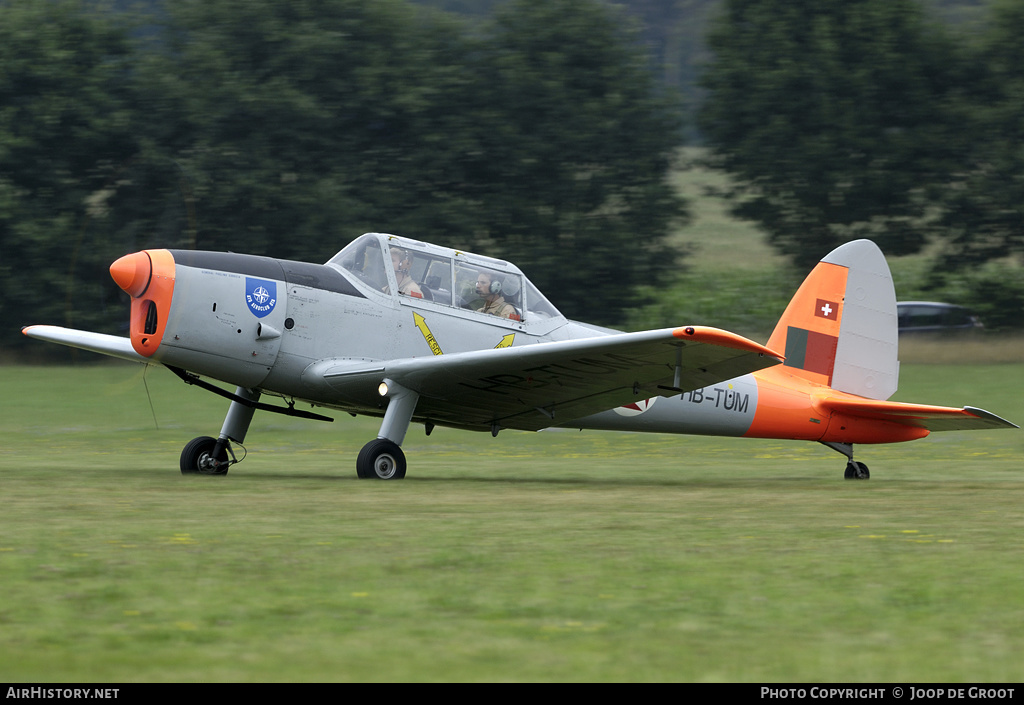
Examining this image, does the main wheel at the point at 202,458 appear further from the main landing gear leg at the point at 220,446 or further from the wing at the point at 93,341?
the wing at the point at 93,341

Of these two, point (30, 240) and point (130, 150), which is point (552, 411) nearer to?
point (30, 240)

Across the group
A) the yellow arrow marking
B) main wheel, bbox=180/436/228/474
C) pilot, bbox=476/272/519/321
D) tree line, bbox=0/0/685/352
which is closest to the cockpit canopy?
pilot, bbox=476/272/519/321

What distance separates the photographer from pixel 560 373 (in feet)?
36.2

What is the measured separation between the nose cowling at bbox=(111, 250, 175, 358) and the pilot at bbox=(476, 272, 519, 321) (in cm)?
299

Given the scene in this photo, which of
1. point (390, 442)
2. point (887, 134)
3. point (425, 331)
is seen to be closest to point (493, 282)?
point (425, 331)

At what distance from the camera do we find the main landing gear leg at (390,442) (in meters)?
10.9

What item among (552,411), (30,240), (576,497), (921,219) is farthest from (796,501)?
(921,219)

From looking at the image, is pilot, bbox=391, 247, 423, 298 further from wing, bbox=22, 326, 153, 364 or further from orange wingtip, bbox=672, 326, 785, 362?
orange wingtip, bbox=672, 326, 785, 362

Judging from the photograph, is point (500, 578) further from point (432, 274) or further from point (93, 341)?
point (93, 341)

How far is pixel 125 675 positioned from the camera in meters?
3.98

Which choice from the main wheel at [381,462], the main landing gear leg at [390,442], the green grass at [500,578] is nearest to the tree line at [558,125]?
the main landing gear leg at [390,442]

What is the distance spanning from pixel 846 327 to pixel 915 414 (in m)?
1.43

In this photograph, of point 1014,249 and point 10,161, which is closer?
point 10,161

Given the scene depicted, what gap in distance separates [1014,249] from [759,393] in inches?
946
